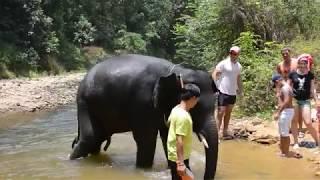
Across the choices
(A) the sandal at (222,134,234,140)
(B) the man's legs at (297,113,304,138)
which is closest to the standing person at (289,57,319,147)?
(B) the man's legs at (297,113,304,138)

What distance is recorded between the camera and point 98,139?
997 centimetres

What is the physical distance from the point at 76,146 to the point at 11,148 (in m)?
1.88

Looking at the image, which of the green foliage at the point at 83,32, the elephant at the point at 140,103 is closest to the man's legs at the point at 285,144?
the elephant at the point at 140,103

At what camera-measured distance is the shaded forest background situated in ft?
48.9

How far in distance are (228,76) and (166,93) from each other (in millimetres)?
2776

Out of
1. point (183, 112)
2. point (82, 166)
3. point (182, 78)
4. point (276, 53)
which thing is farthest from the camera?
point (276, 53)

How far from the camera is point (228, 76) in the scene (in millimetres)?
10742

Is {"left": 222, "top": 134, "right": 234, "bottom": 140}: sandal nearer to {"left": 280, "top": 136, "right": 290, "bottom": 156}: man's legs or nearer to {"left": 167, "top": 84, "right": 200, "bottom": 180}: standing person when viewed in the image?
{"left": 280, "top": 136, "right": 290, "bottom": 156}: man's legs

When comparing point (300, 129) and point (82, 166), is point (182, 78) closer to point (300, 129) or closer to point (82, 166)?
point (82, 166)

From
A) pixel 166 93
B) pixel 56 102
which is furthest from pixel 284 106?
pixel 56 102

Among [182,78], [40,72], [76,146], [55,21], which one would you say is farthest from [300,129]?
[55,21]

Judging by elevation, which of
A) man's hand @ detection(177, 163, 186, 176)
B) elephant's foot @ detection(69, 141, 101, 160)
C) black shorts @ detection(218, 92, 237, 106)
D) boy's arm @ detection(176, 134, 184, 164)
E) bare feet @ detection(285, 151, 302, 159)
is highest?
boy's arm @ detection(176, 134, 184, 164)

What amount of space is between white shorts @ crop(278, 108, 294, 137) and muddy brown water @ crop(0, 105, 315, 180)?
1.70 feet

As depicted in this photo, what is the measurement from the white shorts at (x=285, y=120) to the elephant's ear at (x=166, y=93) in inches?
83.6
